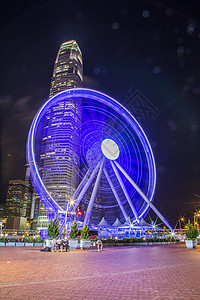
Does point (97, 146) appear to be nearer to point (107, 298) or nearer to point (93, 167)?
point (93, 167)

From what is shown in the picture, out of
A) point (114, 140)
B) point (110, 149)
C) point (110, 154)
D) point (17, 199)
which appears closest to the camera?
point (110, 154)

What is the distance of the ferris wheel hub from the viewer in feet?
101

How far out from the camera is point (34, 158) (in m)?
22.5

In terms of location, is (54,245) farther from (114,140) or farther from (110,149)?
(114,140)

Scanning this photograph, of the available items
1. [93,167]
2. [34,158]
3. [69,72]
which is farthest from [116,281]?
[69,72]

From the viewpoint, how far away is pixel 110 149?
3116 centimetres

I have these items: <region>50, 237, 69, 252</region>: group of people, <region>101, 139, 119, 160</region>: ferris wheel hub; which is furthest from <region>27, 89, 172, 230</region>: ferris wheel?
<region>50, 237, 69, 252</region>: group of people

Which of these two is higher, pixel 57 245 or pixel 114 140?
pixel 114 140

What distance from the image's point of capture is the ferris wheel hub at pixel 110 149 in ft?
101

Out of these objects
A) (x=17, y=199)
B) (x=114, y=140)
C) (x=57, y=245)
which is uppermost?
(x=17, y=199)

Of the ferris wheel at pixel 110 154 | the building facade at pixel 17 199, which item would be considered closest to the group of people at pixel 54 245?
the ferris wheel at pixel 110 154

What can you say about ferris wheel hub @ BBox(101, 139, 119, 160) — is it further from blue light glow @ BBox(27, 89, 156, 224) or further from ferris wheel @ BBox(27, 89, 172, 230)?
blue light glow @ BBox(27, 89, 156, 224)

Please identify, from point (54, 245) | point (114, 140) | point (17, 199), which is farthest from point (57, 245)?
point (17, 199)

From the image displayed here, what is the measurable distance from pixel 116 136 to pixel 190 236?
591 inches
